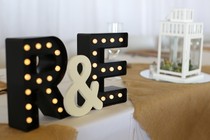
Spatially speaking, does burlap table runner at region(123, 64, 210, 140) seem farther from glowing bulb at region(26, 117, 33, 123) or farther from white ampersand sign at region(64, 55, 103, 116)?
glowing bulb at region(26, 117, 33, 123)

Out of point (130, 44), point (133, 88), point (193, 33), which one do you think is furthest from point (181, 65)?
point (130, 44)

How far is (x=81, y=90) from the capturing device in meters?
0.74

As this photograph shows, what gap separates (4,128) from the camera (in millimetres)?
665

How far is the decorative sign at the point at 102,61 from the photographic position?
2.55 ft

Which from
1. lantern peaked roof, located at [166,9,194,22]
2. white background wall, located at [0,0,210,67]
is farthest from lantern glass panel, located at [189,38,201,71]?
white background wall, located at [0,0,210,67]

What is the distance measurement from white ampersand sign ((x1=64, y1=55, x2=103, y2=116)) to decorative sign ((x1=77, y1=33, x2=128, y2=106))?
0.07ft

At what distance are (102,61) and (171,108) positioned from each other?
302 millimetres

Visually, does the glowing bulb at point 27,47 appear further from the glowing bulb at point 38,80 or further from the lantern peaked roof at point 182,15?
the lantern peaked roof at point 182,15

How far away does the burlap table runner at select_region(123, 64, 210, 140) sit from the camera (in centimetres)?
90

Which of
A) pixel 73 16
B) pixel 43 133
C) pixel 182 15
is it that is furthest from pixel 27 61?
pixel 73 16

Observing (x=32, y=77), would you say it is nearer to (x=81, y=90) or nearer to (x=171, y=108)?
(x=81, y=90)

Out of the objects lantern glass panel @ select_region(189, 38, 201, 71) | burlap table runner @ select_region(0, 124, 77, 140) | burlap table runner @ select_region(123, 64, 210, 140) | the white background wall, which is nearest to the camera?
burlap table runner @ select_region(0, 124, 77, 140)

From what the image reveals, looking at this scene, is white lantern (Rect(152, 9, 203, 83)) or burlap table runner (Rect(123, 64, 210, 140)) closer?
burlap table runner (Rect(123, 64, 210, 140))

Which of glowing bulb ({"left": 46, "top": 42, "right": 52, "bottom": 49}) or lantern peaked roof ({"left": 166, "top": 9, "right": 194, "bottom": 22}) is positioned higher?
lantern peaked roof ({"left": 166, "top": 9, "right": 194, "bottom": 22})
